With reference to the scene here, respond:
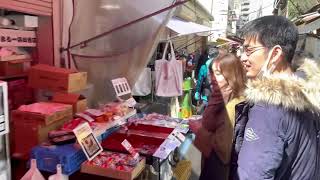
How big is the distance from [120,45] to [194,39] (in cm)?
1013

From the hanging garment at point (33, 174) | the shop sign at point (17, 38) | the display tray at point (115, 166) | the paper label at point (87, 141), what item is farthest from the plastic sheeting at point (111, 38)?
the hanging garment at point (33, 174)

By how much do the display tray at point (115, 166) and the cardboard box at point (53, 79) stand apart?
2.79 ft

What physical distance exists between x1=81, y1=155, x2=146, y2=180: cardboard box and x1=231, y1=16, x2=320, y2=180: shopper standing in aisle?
0.73m

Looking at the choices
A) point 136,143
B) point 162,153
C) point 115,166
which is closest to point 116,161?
point 115,166

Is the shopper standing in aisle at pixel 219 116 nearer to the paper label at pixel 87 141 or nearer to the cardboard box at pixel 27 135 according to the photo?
the paper label at pixel 87 141

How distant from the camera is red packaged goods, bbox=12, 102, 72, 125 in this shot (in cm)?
250

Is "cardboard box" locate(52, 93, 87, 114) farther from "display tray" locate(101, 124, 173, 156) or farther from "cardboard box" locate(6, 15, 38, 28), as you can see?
Answer: "cardboard box" locate(6, 15, 38, 28)

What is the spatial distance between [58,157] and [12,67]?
51.5 inches

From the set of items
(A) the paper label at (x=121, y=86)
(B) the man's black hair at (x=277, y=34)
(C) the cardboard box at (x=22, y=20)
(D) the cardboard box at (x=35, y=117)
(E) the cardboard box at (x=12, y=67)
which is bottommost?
(D) the cardboard box at (x=35, y=117)

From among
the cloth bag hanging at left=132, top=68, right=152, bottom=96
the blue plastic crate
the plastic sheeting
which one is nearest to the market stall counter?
the blue plastic crate

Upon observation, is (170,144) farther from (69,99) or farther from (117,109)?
(69,99)

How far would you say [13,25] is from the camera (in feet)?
10.3

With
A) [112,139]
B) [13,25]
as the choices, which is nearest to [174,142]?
[112,139]

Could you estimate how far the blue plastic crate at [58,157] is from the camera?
2.25 metres
